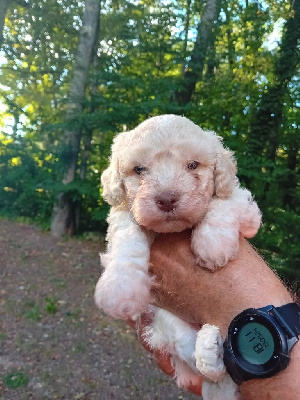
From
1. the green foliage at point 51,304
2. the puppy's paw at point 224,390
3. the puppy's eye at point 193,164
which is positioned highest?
the puppy's eye at point 193,164

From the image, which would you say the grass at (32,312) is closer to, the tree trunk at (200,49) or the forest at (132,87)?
the forest at (132,87)

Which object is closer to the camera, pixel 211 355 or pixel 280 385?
pixel 280 385

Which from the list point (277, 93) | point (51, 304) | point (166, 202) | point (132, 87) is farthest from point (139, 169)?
point (277, 93)

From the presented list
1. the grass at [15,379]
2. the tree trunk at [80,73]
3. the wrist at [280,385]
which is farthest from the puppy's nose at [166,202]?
the tree trunk at [80,73]

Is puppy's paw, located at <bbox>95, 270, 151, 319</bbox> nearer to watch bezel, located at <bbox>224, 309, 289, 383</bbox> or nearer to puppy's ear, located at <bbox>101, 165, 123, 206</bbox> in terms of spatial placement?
watch bezel, located at <bbox>224, 309, 289, 383</bbox>

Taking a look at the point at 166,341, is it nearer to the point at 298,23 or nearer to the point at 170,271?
the point at 170,271

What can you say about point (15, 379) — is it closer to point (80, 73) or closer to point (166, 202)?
point (166, 202)

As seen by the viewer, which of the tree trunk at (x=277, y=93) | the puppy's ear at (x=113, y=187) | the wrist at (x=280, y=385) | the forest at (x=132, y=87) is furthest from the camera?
the tree trunk at (x=277, y=93)
